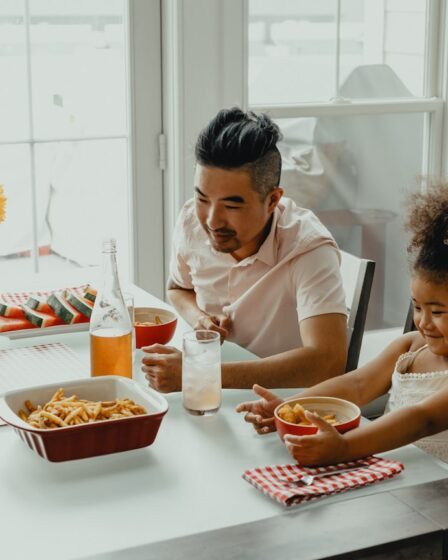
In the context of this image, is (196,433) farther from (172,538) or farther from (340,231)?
(340,231)

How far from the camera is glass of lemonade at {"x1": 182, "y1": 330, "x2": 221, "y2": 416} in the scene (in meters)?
1.68

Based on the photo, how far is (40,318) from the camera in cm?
212

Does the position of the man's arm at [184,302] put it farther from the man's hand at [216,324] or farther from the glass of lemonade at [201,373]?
the glass of lemonade at [201,373]

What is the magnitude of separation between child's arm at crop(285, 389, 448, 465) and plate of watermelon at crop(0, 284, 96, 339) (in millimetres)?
825

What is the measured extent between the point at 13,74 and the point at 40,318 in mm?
1058

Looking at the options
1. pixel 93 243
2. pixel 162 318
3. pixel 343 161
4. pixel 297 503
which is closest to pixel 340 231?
pixel 343 161

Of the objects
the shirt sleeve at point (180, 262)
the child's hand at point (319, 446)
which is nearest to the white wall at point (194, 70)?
the shirt sleeve at point (180, 262)

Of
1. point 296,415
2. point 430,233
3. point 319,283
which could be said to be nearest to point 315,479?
point 296,415

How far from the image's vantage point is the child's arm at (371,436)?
1442 mm

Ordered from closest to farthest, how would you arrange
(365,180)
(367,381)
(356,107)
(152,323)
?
1. (367,381)
2. (152,323)
3. (356,107)
4. (365,180)

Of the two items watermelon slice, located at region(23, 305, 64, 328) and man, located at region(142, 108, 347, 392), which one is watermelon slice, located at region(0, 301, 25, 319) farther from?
man, located at region(142, 108, 347, 392)

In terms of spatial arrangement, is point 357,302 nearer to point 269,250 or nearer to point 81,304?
point 269,250

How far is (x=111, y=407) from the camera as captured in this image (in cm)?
157

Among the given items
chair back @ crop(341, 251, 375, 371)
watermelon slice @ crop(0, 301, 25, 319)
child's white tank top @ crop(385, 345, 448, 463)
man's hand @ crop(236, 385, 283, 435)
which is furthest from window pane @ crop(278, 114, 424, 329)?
man's hand @ crop(236, 385, 283, 435)
